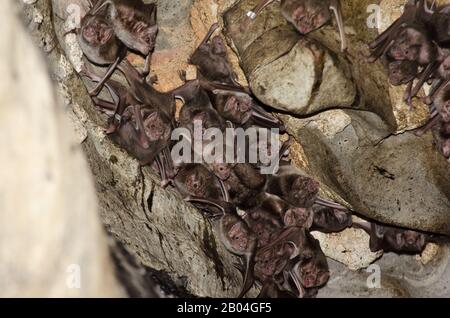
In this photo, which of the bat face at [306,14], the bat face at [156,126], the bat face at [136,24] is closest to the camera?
the bat face at [306,14]

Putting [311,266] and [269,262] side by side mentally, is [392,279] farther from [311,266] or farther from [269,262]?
[269,262]

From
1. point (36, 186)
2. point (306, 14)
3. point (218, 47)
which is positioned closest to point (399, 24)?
point (306, 14)

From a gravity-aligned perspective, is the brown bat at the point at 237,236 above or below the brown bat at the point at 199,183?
below

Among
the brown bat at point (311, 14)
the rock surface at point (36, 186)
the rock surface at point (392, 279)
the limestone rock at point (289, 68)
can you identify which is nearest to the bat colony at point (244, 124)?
the brown bat at point (311, 14)

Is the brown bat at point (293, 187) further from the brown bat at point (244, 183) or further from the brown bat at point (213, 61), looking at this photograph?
the brown bat at point (213, 61)

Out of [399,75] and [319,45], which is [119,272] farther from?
[399,75]
